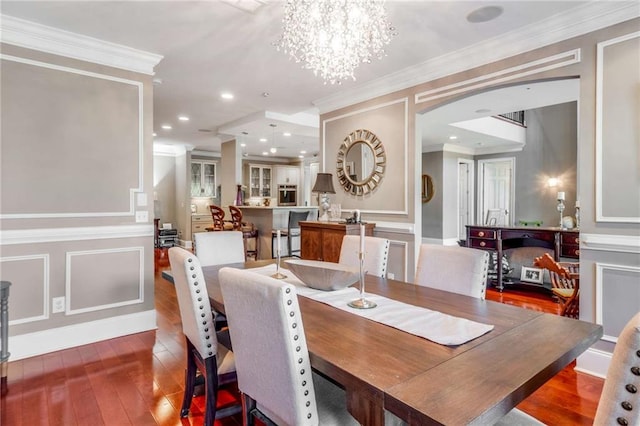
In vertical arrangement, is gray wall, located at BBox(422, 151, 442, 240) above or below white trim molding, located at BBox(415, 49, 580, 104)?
below

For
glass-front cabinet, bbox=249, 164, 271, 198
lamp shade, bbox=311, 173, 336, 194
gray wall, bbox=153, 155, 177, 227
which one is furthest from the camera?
glass-front cabinet, bbox=249, 164, 271, 198

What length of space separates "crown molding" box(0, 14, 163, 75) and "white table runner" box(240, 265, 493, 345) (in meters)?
2.79

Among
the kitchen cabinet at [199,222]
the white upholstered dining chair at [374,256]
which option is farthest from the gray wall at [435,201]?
the white upholstered dining chair at [374,256]

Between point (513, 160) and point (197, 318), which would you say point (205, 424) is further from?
point (513, 160)

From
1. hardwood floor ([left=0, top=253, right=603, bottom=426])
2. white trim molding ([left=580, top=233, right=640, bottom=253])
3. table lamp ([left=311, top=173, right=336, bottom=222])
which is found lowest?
hardwood floor ([left=0, top=253, right=603, bottom=426])

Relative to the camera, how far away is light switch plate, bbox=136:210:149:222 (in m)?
3.37

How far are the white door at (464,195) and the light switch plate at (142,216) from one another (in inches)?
297

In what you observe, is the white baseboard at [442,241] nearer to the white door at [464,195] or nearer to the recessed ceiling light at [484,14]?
the white door at [464,195]

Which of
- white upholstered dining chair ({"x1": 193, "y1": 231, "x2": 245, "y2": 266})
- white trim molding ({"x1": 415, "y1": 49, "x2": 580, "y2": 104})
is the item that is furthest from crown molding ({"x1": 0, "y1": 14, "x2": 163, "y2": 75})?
white trim molding ({"x1": 415, "y1": 49, "x2": 580, "y2": 104})

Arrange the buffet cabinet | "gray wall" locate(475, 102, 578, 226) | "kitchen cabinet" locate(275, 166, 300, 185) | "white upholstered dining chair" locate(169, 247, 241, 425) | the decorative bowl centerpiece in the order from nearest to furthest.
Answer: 1. "white upholstered dining chair" locate(169, 247, 241, 425)
2. the decorative bowl centerpiece
3. the buffet cabinet
4. "gray wall" locate(475, 102, 578, 226)
5. "kitchen cabinet" locate(275, 166, 300, 185)

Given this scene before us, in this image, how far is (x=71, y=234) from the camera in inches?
118

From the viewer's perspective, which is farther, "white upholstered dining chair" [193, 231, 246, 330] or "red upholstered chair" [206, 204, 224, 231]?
"red upholstered chair" [206, 204, 224, 231]

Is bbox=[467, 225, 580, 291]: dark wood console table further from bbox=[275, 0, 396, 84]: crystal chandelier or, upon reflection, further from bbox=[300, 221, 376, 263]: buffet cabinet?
bbox=[275, 0, 396, 84]: crystal chandelier

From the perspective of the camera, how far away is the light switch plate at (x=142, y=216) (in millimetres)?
3367
